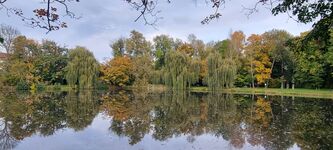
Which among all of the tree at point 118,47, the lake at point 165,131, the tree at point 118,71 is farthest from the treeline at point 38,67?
the lake at point 165,131

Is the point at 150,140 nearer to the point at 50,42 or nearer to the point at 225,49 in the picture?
the point at 225,49

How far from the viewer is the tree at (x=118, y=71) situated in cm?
4747

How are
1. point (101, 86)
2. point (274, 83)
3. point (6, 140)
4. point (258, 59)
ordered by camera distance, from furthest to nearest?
point (101, 86), point (274, 83), point (258, 59), point (6, 140)

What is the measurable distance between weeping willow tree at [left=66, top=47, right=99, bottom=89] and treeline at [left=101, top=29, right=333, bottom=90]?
708 centimetres

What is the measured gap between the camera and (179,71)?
37.8 meters

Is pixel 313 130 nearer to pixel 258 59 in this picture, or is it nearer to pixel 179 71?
pixel 179 71

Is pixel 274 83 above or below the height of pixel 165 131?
above

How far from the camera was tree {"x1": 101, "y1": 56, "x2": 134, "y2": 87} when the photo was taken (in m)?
Result: 47.5

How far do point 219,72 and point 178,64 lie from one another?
4.53 metres

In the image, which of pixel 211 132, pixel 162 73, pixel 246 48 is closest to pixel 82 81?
pixel 162 73

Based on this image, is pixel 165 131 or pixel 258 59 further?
pixel 258 59

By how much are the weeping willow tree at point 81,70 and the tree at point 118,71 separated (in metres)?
6.81

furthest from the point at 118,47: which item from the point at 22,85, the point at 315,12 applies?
the point at 315,12

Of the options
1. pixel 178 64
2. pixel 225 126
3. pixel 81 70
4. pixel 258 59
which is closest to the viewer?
pixel 225 126
